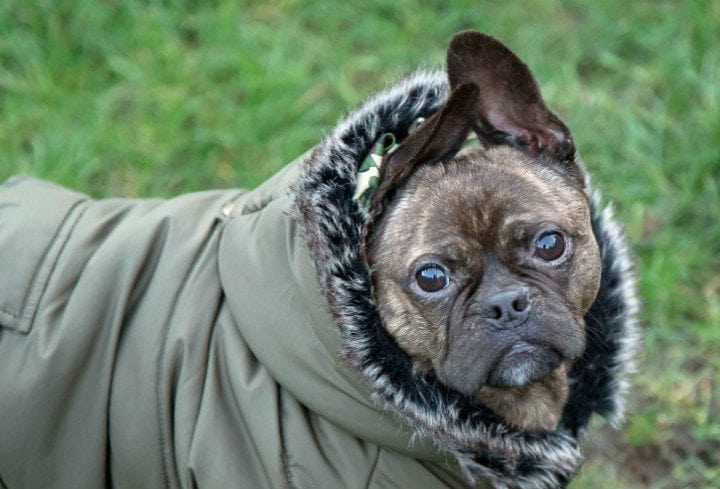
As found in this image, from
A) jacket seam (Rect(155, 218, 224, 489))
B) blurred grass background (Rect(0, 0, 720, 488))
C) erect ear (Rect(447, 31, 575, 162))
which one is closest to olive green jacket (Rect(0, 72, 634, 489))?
jacket seam (Rect(155, 218, 224, 489))

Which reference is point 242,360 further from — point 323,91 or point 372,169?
point 323,91

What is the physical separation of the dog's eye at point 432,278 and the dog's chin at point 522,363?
0.86 feet

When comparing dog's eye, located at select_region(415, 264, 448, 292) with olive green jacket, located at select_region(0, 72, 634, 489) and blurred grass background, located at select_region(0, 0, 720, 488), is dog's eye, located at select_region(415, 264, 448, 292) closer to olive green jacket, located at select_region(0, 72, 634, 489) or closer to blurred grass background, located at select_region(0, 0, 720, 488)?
olive green jacket, located at select_region(0, 72, 634, 489)

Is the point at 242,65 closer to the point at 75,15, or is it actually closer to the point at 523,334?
the point at 75,15

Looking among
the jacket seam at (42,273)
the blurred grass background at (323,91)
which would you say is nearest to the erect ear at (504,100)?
the jacket seam at (42,273)

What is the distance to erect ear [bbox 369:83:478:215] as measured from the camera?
272 centimetres

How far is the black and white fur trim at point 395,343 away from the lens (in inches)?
112

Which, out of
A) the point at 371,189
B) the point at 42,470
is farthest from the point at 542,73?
the point at 42,470

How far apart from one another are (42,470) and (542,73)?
10.2 ft

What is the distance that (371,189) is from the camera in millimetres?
2930

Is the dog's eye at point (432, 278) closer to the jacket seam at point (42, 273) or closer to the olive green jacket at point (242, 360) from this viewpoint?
the olive green jacket at point (242, 360)

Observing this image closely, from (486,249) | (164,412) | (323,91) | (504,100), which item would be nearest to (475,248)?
(486,249)

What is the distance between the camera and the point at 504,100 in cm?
A: 303

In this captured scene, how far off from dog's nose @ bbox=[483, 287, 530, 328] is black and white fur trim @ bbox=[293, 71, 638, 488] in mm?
275
